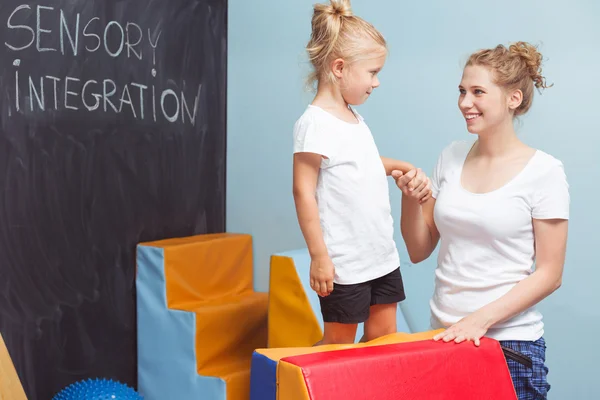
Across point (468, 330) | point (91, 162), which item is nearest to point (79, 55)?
point (91, 162)

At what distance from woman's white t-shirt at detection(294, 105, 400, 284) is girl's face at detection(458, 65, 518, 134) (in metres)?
0.28

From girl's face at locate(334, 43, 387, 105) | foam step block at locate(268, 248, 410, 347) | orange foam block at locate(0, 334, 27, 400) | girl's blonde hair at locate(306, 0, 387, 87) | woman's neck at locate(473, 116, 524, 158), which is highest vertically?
girl's blonde hair at locate(306, 0, 387, 87)

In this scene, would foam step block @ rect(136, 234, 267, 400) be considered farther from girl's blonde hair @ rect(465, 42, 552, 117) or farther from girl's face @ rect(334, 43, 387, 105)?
girl's blonde hair @ rect(465, 42, 552, 117)

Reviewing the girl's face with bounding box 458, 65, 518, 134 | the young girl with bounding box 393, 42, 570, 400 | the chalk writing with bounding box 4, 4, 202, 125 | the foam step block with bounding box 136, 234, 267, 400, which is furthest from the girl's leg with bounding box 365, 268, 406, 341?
the chalk writing with bounding box 4, 4, 202, 125

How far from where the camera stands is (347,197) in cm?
185

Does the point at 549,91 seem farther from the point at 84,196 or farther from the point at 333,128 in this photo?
the point at 84,196

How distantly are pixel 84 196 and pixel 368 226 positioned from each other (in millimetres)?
1122

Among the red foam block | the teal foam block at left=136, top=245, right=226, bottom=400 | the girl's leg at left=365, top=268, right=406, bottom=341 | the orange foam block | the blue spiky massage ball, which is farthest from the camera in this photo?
the teal foam block at left=136, top=245, right=226, bottom=400

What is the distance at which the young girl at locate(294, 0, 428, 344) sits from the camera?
1809 mm

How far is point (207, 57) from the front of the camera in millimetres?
3070

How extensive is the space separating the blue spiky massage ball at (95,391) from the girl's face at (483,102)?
4.48 ft

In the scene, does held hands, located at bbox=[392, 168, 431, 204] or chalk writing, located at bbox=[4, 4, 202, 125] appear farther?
chalk writing, located at bbox=[4, 4, 202, 125]

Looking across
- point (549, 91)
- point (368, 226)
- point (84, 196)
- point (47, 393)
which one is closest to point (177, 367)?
point (47, 393)

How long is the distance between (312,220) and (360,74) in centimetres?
38
